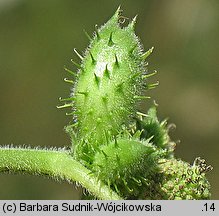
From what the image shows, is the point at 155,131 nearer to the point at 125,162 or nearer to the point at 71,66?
the point at 125,162

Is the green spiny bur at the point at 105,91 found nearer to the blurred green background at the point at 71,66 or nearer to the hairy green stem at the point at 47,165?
the hairy green stem at the point at 47,165

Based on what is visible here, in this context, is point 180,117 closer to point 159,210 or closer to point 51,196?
point 51,196

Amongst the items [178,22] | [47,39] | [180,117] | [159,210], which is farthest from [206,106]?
[159,210]

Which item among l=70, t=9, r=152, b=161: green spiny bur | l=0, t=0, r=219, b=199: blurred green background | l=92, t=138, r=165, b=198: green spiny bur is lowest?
l=92, t=138, r=165, b=198: green spiny bur

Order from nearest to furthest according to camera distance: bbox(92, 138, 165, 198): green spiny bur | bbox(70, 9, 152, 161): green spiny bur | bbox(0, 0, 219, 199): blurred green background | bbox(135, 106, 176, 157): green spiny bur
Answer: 1. bbox(92, 138, 165, 198): green spiny bur
2. bbox(70, 9, 152, 161): green spiny bur
3. bbox(135, 106, 176, 157): green spiny bur
4. bbox(0, 0, 219, 199): blurred green background

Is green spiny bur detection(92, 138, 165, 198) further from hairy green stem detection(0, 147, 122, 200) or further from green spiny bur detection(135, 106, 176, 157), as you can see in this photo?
green spiny bur detection(135, 106, 176, 157)

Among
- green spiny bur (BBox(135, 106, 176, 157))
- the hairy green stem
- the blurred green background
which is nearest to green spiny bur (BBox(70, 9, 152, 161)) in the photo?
the hairy green stem
